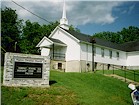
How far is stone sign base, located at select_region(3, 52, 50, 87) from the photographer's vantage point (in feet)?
43.3

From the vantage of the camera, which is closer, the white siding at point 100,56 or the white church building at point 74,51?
the white church building at point 74,51

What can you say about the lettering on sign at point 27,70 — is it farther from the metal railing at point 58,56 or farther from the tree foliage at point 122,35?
the tree foliage at point 122,35

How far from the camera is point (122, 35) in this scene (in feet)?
237

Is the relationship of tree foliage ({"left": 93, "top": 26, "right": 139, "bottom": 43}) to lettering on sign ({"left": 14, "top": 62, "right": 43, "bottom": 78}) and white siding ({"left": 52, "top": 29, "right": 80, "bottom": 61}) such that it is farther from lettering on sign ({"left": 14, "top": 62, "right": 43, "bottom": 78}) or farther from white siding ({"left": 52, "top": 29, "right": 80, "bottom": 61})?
lettering on sign ({"left": 14, "top": 62, "right": 43, "bottom": 78})

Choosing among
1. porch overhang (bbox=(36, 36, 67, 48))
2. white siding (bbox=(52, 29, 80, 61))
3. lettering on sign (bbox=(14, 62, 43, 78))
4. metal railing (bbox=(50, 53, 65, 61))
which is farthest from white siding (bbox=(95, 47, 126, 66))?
lettering on sign (bbox=(14, 62, 43, 78))

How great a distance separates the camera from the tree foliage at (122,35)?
70.4m

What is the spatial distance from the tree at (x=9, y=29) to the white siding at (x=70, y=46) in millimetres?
12662

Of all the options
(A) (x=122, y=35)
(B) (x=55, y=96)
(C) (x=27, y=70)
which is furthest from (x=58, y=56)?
(A) (x=122, y=35)

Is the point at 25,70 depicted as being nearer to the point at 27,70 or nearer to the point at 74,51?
the point at 27,70

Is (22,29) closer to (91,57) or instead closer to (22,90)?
(91,57)

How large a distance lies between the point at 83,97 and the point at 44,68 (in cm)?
327

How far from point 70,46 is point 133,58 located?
15010 millimetres

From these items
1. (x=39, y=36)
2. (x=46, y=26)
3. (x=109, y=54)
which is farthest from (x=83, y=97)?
(x=46, y=26)

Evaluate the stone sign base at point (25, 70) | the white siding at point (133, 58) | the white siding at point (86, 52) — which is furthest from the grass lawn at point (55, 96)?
the white siding at point (133, 58)
